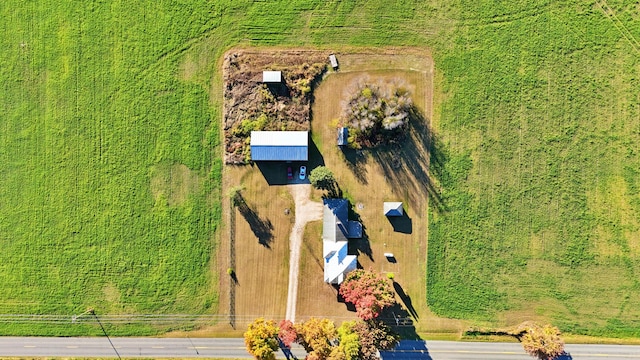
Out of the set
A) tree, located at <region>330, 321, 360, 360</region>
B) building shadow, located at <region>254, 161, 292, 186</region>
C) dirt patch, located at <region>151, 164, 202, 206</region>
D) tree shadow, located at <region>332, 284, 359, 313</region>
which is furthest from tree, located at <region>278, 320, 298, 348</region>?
dirt patch, located at <region>151, 164, 202, 206</region>

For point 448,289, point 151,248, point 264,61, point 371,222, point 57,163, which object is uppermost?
point 264,61

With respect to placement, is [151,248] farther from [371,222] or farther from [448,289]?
[448,289]

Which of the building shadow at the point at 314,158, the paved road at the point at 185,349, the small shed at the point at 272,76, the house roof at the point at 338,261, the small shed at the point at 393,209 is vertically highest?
the small shed at the point at 272,76

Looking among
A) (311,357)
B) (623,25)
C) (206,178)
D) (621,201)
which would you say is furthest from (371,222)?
(623,25)

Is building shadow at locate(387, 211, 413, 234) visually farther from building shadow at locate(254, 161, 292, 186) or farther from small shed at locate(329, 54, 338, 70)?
small shed at locate(329, 54, 338, 70)

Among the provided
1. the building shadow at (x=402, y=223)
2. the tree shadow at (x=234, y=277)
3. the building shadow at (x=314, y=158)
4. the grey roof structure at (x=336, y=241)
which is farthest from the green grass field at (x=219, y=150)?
the building shadow at (x=314, y=158)

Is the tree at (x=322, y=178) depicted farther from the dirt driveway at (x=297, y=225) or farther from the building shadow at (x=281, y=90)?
the building shadow at (x=281, y=90)

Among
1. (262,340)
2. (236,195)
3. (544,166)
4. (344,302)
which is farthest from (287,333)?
(544,166)
